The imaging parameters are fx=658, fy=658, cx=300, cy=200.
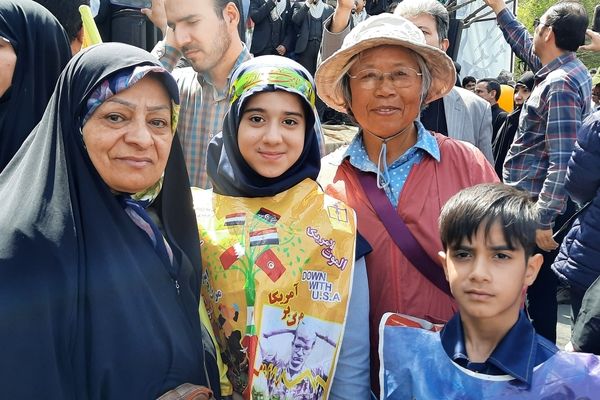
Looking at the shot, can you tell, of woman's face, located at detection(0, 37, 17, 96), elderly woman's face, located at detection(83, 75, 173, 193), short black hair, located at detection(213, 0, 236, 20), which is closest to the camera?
elderly woman's face, located at detection(83, 75, 173, 193)

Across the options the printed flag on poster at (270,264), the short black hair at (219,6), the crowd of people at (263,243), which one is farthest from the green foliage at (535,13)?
the printed flag on poster at (270,264)

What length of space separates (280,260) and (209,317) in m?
0.30

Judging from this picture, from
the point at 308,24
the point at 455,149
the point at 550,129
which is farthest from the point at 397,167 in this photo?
the point at 308,24

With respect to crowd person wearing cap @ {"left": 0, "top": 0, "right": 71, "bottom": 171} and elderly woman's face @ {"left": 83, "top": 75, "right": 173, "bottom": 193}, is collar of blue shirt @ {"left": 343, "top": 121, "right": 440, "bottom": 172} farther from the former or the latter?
crowd person wearing cap @ {"left": 0, "top": 0, "right": 71, "bottom": 171}

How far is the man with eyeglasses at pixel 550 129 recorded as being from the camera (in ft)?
12.2

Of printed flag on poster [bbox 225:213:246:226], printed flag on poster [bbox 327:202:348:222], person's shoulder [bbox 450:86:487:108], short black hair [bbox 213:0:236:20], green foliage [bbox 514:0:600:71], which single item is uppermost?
green foliage [bbox 514:0:600:71]

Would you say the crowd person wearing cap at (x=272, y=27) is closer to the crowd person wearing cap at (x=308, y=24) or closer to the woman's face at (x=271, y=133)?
the crowd person wearing cap at (x=308, y=24)

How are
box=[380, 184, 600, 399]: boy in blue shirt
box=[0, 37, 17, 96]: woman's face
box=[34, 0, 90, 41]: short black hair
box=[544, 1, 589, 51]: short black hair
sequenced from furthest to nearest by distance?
box=[544, 1, 589, 51]: short black hair, box=[34, 0, 90, 41]: short black hair, box=[0, 37, 17, 96]: woman's face, box=[380, 184, 600, 399]: boy in blue shirt

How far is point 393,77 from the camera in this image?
7.51 ft

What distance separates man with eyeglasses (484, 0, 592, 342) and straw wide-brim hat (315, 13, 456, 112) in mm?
1541

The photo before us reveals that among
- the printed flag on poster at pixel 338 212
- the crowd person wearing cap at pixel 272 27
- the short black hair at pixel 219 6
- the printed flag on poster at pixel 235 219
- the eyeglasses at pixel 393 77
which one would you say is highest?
the crowd person wearing cap at pixel 272 27

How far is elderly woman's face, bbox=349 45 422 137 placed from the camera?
227 centimetres

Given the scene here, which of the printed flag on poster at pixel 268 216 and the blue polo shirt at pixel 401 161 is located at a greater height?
the blue polo shirt at pixel 401 161

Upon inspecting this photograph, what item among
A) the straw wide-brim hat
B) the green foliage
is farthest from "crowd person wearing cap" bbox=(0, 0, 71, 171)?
the green foliage
